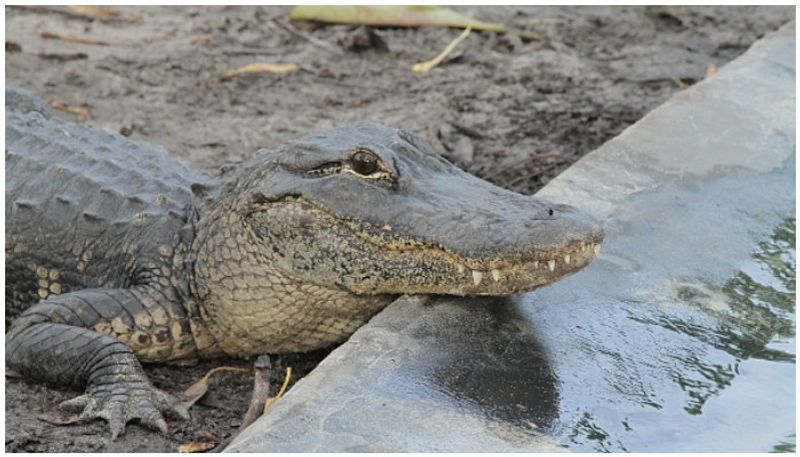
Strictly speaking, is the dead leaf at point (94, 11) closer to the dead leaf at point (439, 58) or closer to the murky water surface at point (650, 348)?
the dead leaf at point (439, 58)

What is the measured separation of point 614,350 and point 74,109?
3801 mm

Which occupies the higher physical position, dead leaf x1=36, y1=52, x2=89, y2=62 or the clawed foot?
dead leaf x1=36, y1=52, x2=89, y2=62

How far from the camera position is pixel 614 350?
11.9 ft

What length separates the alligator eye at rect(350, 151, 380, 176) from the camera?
12.9 feet

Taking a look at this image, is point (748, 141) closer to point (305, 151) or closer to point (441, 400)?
point (305, 151)

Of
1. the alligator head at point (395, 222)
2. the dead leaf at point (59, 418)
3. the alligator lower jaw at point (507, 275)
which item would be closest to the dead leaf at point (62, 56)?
the alligator head at point (395, 222)

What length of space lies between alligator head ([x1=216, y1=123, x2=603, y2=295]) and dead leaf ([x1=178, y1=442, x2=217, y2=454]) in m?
0.66

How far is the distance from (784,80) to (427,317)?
310 centimetres

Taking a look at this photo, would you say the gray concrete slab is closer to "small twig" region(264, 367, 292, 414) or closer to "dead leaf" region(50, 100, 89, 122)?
"small twig" region(264, 367, 292, 414)

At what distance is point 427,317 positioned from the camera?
3723 mm

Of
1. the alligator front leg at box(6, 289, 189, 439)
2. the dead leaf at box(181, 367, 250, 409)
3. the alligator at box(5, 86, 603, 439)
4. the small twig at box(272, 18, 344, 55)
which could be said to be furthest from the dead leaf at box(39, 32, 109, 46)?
the dead leaf at box(181, 367, 250, 409)

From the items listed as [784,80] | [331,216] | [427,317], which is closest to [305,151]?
[331,216]

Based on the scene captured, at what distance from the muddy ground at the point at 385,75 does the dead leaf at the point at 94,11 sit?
0.06 m

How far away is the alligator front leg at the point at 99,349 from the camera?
3.84m
